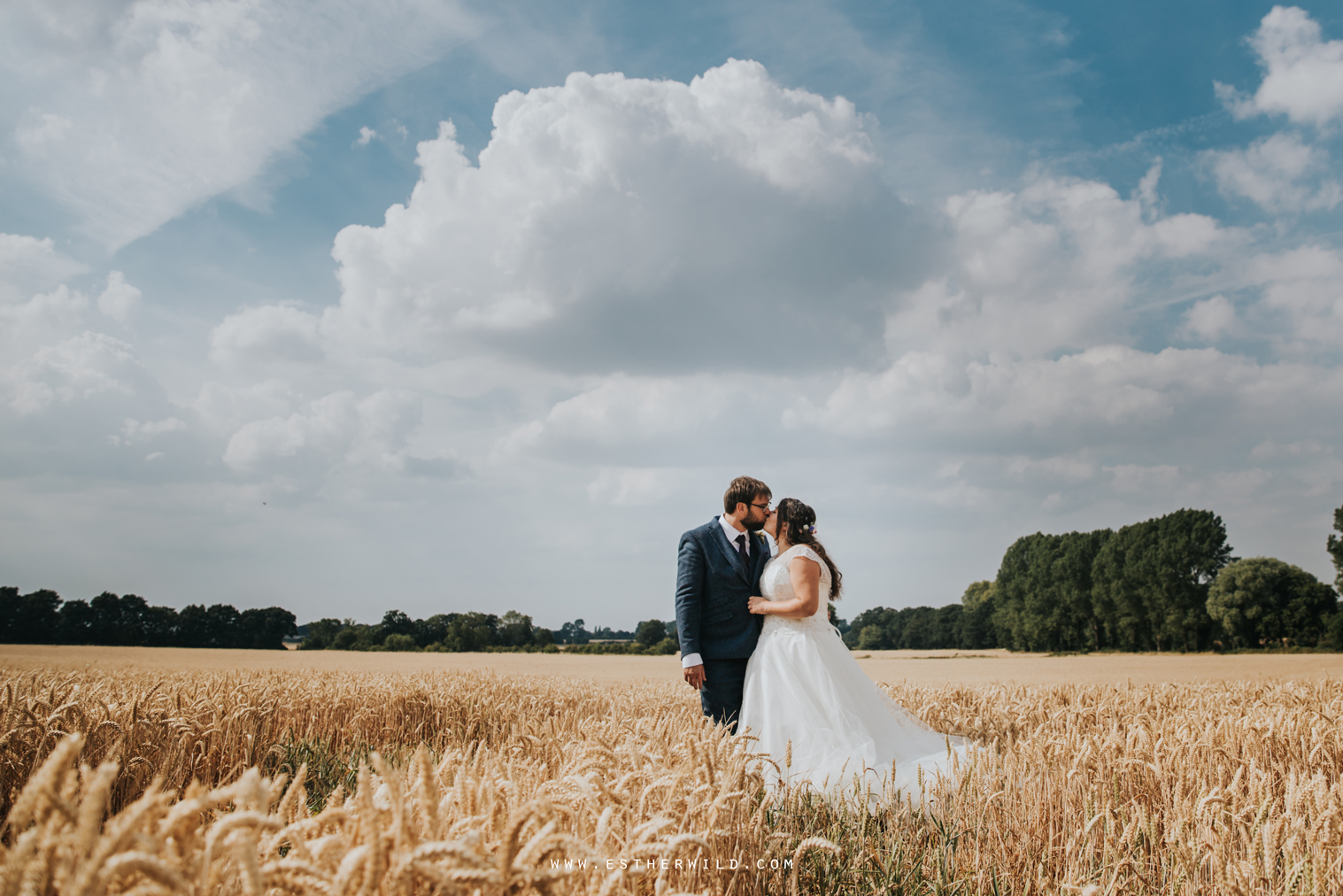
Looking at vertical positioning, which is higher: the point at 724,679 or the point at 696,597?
the point at 696,597

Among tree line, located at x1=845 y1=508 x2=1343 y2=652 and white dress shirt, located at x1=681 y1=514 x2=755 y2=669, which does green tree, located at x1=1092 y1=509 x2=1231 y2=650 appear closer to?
tree line, located at x1=845 y1=508 x2=1343 y2=652

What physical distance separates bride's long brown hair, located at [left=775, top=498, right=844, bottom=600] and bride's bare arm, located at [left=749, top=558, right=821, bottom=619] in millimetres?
251

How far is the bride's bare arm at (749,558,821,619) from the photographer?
604 cm

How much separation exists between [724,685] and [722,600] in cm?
78

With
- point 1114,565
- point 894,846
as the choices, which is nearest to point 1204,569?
point 1114,565

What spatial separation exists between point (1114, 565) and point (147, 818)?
263 feet

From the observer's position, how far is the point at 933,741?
646 cm

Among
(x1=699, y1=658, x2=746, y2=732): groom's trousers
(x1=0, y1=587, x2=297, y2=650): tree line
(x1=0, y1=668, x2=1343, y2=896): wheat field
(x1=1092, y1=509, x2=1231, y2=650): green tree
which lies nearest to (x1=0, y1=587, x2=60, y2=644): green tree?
(x1=0, y1=587, x2=297, y2=650): tree line

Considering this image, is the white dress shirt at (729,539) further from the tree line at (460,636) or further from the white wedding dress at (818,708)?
the tree line at (460,636)

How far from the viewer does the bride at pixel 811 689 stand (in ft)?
18.8

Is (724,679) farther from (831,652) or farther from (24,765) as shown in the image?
(24,765)

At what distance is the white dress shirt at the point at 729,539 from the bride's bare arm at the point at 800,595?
1.82ft

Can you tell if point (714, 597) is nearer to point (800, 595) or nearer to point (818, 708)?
point (800, 595)

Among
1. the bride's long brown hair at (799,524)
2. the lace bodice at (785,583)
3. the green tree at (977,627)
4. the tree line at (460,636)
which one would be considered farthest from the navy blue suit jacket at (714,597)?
the green tree at (977,627)
